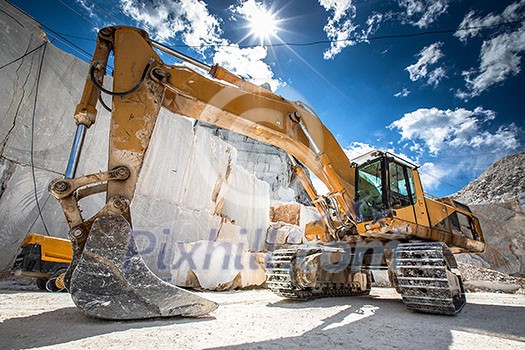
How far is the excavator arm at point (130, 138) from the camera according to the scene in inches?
77.8

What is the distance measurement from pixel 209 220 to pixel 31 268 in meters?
5.47

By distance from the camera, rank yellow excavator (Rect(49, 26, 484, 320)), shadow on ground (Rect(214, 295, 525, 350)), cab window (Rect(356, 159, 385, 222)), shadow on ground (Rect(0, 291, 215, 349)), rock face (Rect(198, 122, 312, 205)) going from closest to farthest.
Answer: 1. shadow on ground (Rect(0, 291, 215, 349))
2. shadow on ground (Rect(214, 295, 525, 350))
3. yellow excavator (Rect(49, 26, 484, 320))
4. cab window (Rect(356, 159, 385, 222))
5. rock face (Rect(198, 122, 312, 205))

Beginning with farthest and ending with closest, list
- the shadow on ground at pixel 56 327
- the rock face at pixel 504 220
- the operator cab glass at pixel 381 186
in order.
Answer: the rock face at pixel 504 220 → the operator cab glass at pixel 381 186 → the shadow on ground at pixel 56 327

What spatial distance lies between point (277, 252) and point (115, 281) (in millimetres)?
2875

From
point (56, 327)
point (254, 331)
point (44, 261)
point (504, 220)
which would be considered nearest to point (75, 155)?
point (56, 327)

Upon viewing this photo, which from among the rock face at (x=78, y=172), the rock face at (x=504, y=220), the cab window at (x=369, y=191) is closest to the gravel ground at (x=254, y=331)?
the cab window at (x=369, y=191)

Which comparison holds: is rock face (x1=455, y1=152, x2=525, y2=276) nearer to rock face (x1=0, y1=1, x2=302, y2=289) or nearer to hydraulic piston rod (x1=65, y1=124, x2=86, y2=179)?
rock face (x1=0, y1=1, x2=302, y2=289)

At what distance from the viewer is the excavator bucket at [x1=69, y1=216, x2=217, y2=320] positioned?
1.92m

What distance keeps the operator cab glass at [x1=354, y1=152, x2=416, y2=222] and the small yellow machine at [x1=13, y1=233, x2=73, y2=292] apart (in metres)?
4.75

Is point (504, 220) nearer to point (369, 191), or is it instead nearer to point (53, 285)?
point (369, 191)

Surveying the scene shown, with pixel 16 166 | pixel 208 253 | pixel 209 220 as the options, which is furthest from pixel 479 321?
pixel 16 166

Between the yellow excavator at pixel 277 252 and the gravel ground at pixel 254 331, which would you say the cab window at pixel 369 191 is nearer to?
the yellow excavator at pixel 277 252

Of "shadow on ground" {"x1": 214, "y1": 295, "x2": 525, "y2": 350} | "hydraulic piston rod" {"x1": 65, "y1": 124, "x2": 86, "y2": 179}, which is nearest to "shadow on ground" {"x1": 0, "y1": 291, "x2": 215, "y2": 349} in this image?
"shadow on ground" {"x1": 214, "y1": 295, "x2": 525, "y2": 350}

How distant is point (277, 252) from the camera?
4457 millimetres
